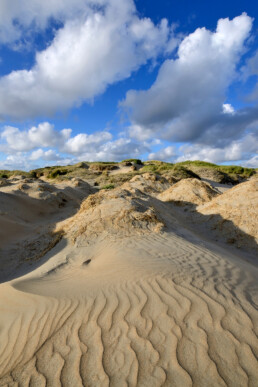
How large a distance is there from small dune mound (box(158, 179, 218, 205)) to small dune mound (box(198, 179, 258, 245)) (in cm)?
162

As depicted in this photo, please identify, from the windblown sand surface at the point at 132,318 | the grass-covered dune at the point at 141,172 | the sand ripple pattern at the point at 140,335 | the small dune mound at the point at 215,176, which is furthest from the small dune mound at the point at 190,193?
the small dune mound at the point at 215,176

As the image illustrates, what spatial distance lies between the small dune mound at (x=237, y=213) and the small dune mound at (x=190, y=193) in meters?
1.62

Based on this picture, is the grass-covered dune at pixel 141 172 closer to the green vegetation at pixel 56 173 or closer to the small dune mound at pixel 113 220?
the green vegetation at pixel 56 173

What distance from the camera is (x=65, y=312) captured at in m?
3.01

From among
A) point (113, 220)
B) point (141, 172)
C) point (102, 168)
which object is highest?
point (102, 168)

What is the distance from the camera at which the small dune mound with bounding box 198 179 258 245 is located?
774cm

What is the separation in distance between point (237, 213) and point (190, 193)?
3.75 metres

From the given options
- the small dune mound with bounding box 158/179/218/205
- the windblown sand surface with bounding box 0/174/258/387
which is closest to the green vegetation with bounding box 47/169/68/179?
the small dune mound with bounding box 158/179/218/205

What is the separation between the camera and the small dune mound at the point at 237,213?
774cm

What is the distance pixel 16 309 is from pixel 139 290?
1817 mm

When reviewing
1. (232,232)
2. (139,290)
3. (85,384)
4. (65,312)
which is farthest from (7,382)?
(232,232)

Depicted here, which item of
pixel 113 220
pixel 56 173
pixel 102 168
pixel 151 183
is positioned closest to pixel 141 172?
pixel 102 168

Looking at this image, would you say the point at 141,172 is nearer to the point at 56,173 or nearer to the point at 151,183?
the point at 151,183

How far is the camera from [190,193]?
11969mm
